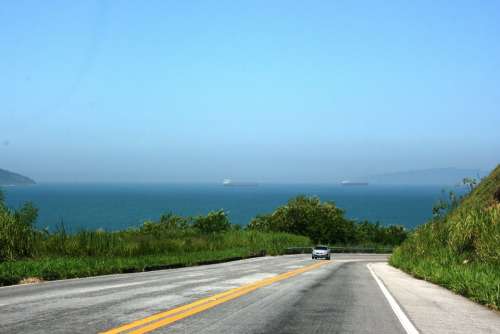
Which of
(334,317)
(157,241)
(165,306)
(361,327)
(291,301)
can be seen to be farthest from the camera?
(157,241)

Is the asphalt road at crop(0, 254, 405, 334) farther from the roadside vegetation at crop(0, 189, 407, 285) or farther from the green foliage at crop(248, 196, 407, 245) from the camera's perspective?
the green foliage at crop(248, 196, 407, 245)

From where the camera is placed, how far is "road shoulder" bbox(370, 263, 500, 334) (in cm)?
720

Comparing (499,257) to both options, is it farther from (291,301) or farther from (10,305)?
(10,305)

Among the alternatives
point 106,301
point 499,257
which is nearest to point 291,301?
point 106,301

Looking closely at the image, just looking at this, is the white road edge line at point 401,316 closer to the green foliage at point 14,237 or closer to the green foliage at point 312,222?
the green foliage at point 14,237

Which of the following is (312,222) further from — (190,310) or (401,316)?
(190,310)

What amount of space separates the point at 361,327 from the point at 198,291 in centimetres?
435

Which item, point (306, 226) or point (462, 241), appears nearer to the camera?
point (462, 241)

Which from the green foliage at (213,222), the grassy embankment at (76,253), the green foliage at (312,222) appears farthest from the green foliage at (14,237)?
the green foliage at (312,222)

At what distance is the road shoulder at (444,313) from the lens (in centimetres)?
720

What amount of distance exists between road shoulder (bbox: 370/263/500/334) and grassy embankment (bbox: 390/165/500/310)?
41 centimetres

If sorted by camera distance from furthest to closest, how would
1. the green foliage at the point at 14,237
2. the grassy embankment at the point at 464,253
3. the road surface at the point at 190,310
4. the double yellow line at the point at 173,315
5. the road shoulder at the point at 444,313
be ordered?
the green foliage at the point at 14,237 < the grassy embankment at the point at 464,253 < the road shoulder at the point at 444,313 < the road surface at the point at 190,310 < the double yellow line at the point at 173,315

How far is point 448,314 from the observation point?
332 inches

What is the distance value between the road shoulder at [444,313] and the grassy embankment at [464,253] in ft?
1.36
